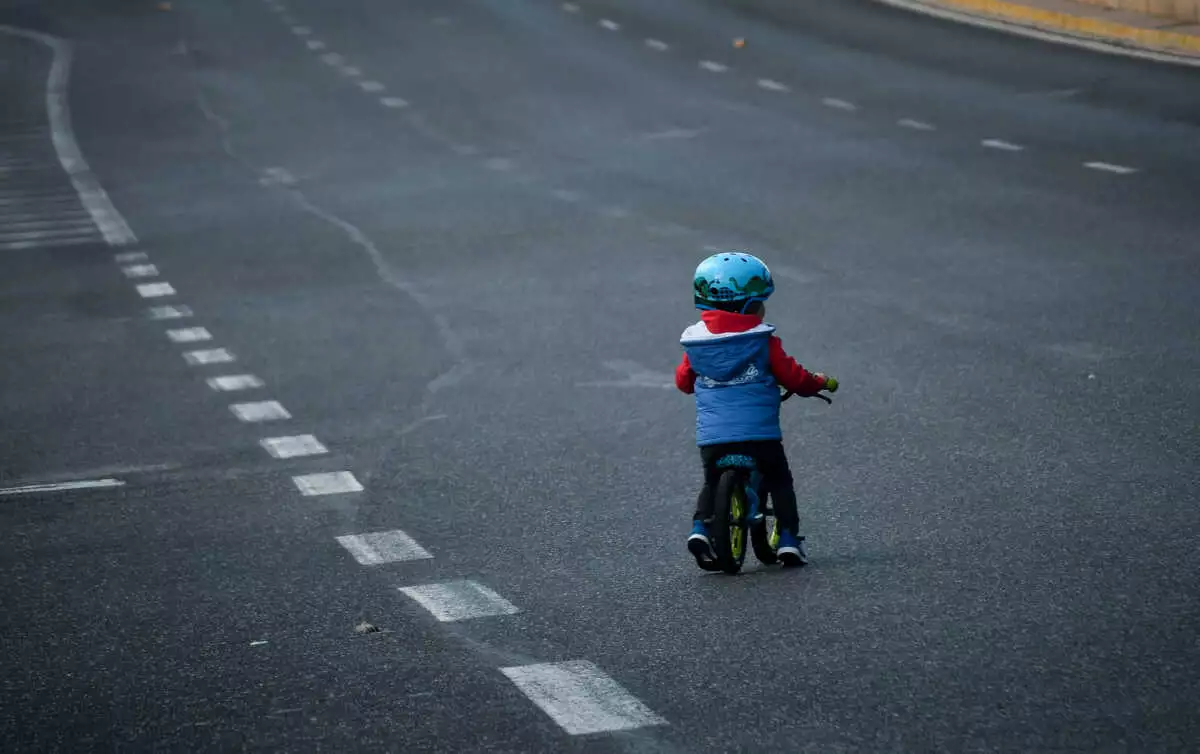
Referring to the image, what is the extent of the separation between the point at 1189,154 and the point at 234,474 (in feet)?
39.9

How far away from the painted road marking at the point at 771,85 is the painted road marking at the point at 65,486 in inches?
761

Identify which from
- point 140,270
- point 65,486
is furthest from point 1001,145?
point 65,486

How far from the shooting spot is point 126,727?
6500mm

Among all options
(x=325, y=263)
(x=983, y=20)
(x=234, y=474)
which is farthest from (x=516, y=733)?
(x=983, y=20)

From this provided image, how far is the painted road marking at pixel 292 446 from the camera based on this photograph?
1147 centimetres

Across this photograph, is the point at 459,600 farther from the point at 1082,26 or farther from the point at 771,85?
the point at 1082,26

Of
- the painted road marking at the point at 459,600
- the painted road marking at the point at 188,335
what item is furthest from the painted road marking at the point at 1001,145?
the painted road marking at the point at 459,600

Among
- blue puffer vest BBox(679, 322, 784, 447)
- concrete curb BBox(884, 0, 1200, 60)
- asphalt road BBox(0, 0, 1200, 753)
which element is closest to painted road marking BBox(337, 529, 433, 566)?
asphalt road BBox(0, 0, 1200, 753)

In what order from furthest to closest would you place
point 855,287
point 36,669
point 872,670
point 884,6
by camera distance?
point 884,6 < point 855,287 < point 36,669 < point 872,670

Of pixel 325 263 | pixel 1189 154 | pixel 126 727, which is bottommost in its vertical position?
pixel 325 263

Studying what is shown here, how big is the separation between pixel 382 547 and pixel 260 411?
397 centimetres

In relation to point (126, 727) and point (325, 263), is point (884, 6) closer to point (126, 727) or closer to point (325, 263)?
point (325, 263)

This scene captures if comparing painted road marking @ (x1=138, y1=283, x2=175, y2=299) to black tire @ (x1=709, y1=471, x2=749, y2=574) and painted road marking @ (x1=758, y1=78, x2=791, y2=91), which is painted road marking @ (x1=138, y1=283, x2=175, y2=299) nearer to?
black tire @ (x1=709, y1=471, x2=749, y2=574)

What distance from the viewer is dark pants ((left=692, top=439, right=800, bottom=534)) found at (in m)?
8.16
